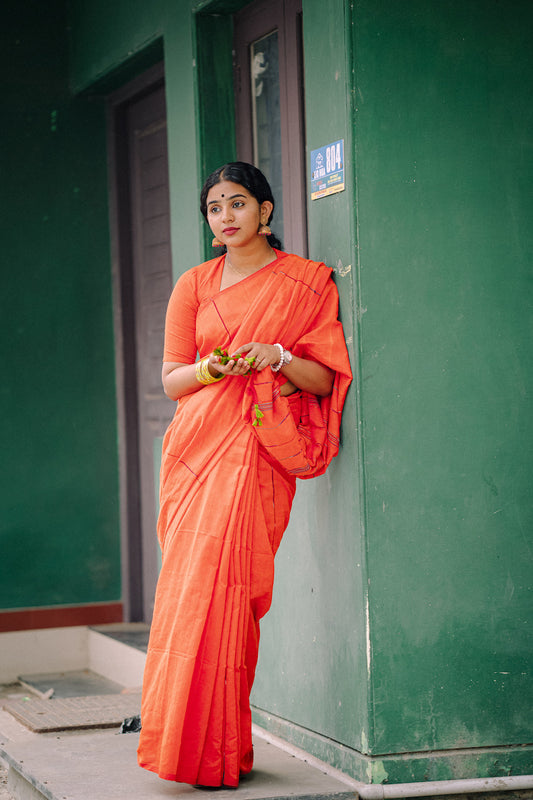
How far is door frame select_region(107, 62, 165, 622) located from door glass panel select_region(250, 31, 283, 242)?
1.69 m

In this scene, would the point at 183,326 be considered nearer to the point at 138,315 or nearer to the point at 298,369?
the point at 298,369

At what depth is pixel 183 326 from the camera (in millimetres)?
3625

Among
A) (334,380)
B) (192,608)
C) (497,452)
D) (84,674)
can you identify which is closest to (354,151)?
(334,380)

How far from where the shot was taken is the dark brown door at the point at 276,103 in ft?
13.8

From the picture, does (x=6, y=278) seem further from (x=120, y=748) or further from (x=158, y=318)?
(x=120, y=748)

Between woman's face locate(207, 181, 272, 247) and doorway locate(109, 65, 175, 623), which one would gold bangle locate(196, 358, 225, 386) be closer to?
woman's face locate(207, 181, 272, 247)

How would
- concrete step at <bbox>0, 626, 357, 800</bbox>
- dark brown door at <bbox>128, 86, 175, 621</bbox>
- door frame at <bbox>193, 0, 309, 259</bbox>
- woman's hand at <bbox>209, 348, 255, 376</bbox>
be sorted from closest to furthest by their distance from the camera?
woman's hand at <bbox>209, 348, 255, 376</bbox> → concrete step at <bbox>0, 626, 357, 800</bbox> → door frame at <bbox>193, 0, 309, 259</bbox> → dark brown door at <bbox>128, 86, 175, 621</bbox>

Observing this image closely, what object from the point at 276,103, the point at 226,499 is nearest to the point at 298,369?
the point at 226,499

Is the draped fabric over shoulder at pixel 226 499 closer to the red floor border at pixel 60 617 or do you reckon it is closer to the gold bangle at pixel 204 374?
the gold bangle at pixel 204 374

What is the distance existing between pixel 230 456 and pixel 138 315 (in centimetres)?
287

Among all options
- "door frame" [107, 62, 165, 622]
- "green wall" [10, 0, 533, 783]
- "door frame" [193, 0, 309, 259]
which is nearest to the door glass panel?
"door frame" [193, 0, 309, 259]

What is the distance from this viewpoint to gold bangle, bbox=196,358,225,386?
3.38 m

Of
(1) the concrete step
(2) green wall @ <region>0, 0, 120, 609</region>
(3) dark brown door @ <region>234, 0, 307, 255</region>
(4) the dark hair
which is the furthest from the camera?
(2) green wall @ <region>0, 0, 120, 609</region>

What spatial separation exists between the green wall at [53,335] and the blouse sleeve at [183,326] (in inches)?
98.8
